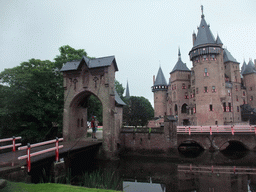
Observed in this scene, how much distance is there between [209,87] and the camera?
35.8 metres

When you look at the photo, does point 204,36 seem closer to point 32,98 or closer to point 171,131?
point 171,131

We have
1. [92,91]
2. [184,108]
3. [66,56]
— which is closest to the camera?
[92,91]

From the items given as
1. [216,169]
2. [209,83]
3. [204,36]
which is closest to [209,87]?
[209,83]

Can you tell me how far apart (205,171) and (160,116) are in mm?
40649

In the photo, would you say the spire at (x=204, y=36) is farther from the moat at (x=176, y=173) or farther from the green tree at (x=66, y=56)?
the green tree at (x=66, y=56)

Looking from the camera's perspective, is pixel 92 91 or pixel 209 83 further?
pixel 209 83

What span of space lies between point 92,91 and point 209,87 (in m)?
27.6

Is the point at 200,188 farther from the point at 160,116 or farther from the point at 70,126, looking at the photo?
the point at 160,116

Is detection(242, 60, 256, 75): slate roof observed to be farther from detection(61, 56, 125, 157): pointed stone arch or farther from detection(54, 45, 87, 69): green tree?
detection(54, 45, 87, 69): green tree

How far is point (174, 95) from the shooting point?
45156 mm

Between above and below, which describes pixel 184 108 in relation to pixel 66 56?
below

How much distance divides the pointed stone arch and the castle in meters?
25.0

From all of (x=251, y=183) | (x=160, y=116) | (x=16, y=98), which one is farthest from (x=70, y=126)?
(x=160, y=116)

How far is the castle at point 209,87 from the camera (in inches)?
1407
